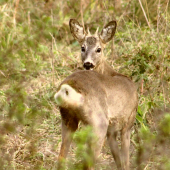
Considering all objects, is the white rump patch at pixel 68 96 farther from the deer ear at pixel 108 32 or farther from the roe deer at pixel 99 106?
the deer ear at pixel 108 32

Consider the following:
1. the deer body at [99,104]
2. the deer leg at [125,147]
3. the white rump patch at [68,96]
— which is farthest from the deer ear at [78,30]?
the white rump patch at [68,96]

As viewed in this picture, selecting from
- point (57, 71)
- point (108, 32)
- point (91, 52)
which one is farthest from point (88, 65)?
point (57, 71)

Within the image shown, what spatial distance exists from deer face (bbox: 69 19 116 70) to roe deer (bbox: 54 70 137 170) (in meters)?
0.67

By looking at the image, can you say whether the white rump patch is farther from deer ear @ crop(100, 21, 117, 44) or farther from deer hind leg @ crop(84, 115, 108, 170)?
deer ear @ crop(100, 21, 117, 44)

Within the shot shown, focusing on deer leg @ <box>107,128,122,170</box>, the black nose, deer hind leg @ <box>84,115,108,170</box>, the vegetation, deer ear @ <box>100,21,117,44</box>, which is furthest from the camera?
deer ear @ <box>100,21,117,44</box>

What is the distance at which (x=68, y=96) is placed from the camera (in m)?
3.89

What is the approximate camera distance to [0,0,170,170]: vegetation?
378 centimetres

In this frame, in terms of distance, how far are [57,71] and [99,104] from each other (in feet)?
11.2

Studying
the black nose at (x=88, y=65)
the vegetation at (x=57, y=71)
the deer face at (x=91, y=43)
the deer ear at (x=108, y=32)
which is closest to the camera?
the vegetation at (x=57, y=71)

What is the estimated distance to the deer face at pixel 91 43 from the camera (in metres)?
5.87

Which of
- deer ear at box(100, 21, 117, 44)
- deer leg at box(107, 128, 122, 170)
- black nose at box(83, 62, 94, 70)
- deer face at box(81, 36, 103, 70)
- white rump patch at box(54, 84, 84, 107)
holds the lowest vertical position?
deer leg at box(107, 128, 122, 170)

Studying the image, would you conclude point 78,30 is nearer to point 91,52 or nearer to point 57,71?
point 91,52

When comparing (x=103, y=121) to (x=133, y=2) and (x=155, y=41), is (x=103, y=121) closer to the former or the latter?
(x=155, y=41)

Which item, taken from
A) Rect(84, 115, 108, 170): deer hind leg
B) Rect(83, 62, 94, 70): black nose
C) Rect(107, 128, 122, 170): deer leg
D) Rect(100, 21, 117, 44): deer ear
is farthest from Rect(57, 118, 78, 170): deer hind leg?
Rect(100, 21, 117, 44): deer ear
